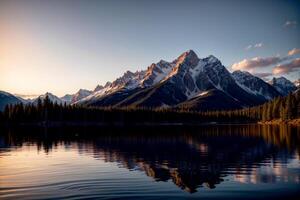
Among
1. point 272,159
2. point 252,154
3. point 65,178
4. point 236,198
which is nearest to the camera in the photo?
point 236,198

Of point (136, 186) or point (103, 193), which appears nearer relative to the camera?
point (103, 193)

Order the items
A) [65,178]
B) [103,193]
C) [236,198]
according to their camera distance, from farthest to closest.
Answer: [65,178], [103,193], [236,198]

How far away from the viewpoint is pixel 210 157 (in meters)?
56.5

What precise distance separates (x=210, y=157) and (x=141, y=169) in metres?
16.8

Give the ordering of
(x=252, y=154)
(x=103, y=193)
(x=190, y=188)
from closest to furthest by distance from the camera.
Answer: (x=103, y=193)
(x=190, y=188)
(x=252, y=154)

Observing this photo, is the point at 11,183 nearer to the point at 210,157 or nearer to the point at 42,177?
the point at 42,177

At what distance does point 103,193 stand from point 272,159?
33008 millimetres

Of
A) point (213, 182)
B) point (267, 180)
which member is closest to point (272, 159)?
point (267, 180)

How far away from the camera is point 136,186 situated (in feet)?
109

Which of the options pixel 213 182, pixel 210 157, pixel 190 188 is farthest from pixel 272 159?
pixel 190 188

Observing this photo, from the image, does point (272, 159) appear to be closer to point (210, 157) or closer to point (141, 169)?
point (210, 157)

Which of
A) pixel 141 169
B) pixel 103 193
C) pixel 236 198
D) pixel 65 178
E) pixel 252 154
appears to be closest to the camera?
pixel 236 198

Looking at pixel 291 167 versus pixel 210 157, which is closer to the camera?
pixel 291 167

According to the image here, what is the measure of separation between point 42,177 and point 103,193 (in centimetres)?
1235
